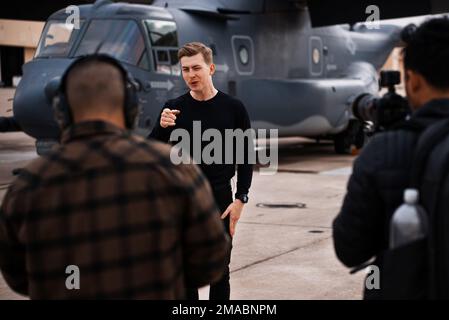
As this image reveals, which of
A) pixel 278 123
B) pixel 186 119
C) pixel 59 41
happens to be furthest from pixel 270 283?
pixel 278 123

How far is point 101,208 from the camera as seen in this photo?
223 centimetres

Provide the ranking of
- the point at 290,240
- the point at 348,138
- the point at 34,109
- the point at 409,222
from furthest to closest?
1. the point at 348,138
2. the point at 34,109
3. the point at 290,240
4. the point at 409,222

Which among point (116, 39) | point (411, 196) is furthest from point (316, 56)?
point (411, 196)

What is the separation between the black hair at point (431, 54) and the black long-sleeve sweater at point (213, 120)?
2151 mm

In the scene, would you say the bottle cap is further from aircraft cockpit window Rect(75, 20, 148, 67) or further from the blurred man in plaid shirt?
aircraft cockpit window Rect(75, 20, 148, 67)

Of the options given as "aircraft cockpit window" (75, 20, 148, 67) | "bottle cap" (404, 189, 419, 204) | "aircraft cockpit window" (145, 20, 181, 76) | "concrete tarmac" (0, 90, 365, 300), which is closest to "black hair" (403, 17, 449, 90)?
"bottle cap" (404, 189, 419, 204)

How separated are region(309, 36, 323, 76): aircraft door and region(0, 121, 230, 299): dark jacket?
1402 centimetres

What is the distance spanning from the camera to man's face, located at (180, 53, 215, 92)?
4.62 meters

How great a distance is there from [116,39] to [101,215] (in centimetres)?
1031

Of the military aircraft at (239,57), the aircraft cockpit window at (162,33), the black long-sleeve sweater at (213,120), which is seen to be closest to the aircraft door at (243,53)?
the military aircraft at (239,57)

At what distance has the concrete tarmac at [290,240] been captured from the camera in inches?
242

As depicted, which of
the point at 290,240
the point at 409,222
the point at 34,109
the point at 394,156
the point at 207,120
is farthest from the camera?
the point at 34,109

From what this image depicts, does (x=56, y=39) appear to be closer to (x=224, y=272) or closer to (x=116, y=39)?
(x=116, y=39)

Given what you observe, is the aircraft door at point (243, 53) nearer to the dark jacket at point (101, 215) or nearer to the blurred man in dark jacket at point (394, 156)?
the blurred man in dark jacket at point (394, 156)
